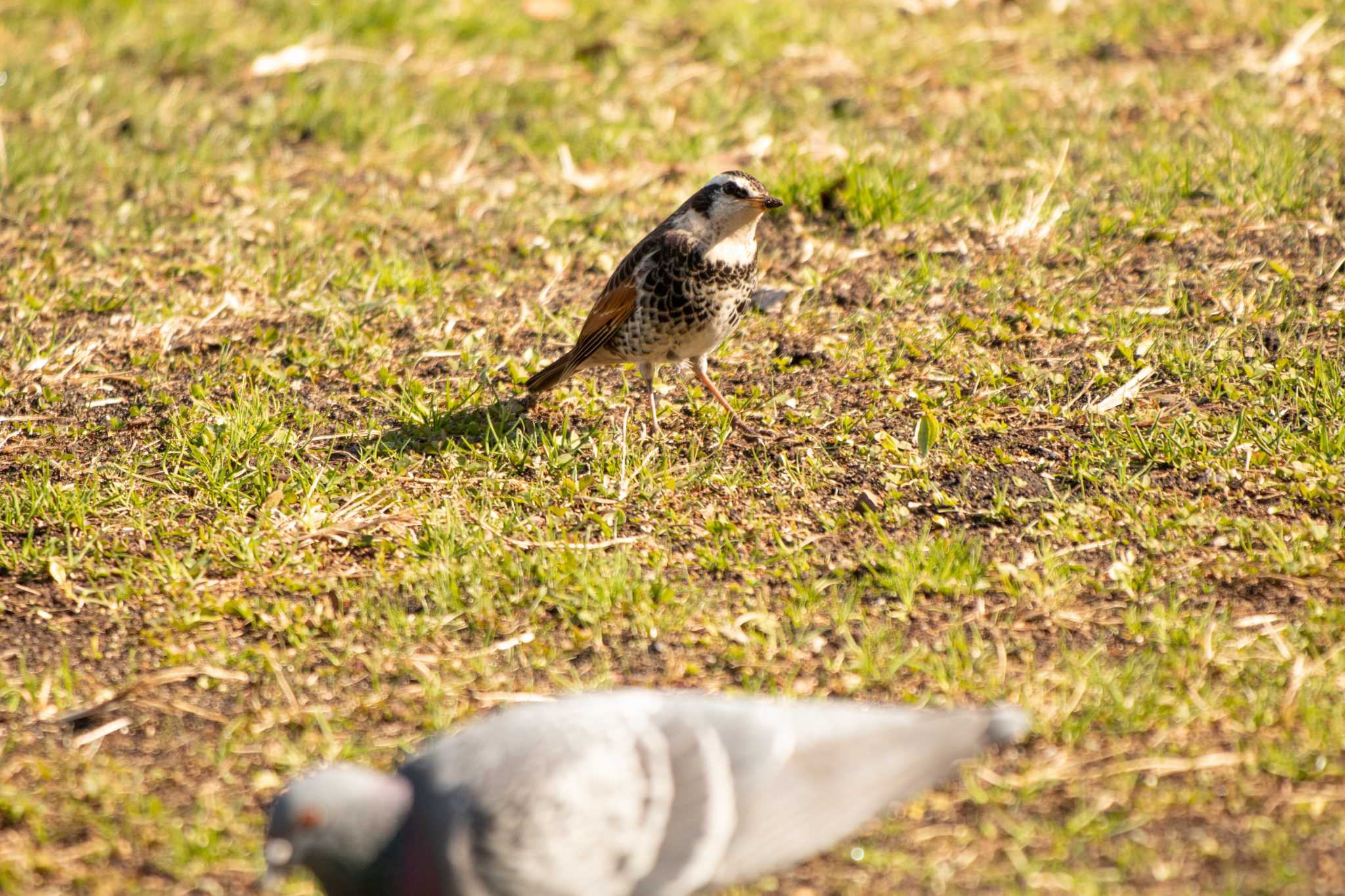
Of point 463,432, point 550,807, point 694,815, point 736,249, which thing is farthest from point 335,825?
point 736,249

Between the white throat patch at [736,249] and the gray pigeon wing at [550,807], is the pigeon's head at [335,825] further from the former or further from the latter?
the white throat patch at [736,249]

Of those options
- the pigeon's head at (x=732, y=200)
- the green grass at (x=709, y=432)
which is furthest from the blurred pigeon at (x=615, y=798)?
the pigeon's head at (x=732, y=200)

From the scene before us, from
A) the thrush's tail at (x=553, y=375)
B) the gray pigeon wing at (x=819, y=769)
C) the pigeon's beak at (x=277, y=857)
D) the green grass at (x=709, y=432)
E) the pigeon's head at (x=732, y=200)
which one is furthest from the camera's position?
the thrush's tail at (x=553, y=375)

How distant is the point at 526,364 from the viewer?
19.5 feet

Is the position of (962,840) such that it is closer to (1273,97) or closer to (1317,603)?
(1317,603)

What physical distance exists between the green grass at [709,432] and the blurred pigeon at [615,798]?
0.26 meters

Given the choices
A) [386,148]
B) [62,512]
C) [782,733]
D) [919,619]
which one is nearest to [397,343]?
[62,512]

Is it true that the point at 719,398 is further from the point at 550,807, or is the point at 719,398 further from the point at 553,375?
the point at 550,807

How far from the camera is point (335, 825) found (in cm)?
298

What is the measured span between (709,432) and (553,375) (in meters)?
0.67

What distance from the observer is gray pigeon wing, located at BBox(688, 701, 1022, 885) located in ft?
10.1

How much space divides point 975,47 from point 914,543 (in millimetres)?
5276

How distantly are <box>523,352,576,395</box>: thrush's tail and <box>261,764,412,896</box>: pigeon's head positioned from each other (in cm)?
264

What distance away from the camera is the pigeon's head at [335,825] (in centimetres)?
296
